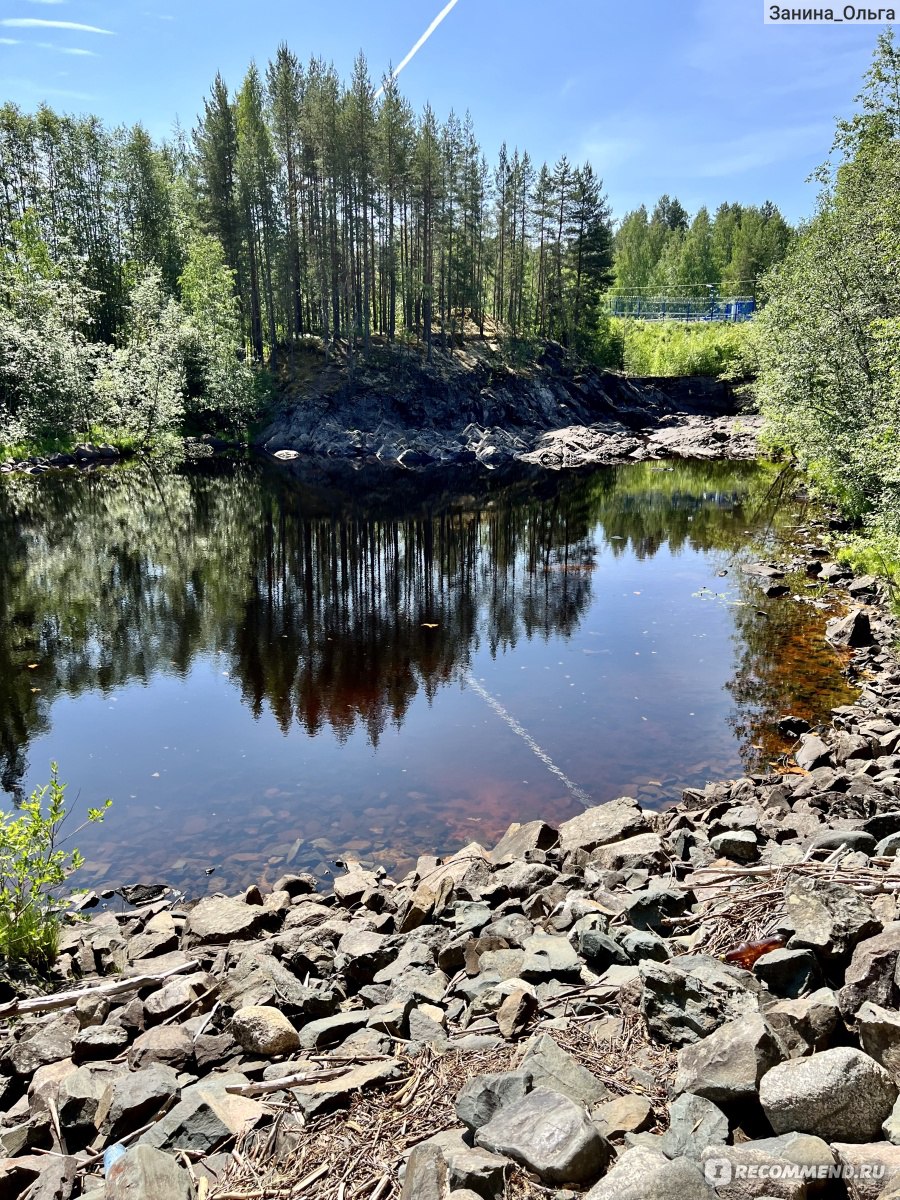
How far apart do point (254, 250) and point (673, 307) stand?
246 ft

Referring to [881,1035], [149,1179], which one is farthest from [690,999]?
[149,1179]

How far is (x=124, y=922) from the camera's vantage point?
1027cm

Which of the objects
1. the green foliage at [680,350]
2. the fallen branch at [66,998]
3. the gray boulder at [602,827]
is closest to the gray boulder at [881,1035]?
the gray boulder at [602,827]

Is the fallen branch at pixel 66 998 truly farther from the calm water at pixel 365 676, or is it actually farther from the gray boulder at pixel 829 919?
the gray boulder at pixel 829 919

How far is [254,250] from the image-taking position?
7394cm

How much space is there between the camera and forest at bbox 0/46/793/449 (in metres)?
60.8

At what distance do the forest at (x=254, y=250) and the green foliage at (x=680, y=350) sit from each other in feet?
29.2

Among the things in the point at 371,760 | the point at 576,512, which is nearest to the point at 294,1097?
the point at 371,760

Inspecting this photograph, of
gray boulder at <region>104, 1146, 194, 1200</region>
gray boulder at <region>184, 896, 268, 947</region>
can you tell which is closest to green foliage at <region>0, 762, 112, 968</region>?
gray boulder at <region>184, 896, 268, 947</region>

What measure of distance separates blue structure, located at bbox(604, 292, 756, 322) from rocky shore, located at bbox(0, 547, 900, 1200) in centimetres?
11916

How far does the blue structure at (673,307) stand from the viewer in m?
119

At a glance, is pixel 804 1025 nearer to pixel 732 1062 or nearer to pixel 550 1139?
pixel 732 1062

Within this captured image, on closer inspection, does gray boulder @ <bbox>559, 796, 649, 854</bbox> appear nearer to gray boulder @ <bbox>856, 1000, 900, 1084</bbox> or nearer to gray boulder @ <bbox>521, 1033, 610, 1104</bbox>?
gray boulder @ <bbox>521, 1033, 610, 1104</bbox>

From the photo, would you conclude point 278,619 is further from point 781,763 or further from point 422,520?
point 422,520
